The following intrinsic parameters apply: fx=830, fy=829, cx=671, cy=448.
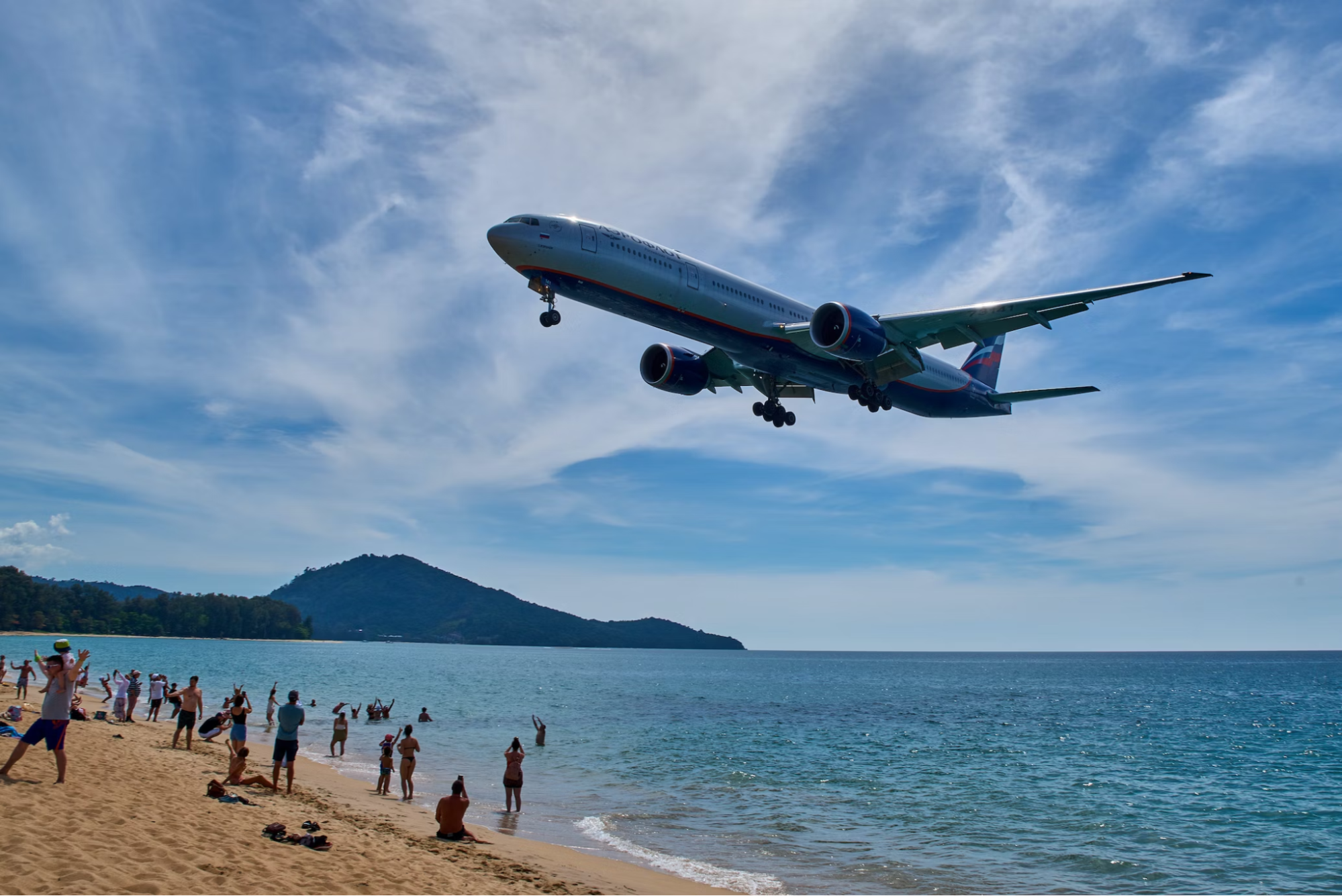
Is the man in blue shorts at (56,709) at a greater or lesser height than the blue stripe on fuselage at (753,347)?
lesser

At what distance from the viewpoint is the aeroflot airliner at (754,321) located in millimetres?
26531

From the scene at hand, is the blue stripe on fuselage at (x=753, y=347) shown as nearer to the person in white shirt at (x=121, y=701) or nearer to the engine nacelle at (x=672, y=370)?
the engine nacelle at (x=672, y=370)

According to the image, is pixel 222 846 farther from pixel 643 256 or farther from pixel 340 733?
pixel 340 733

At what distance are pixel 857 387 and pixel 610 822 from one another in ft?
63.7

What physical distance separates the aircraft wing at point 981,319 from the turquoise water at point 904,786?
1680 cm

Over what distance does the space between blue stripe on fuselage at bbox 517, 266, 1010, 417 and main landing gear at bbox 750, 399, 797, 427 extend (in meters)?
2.30

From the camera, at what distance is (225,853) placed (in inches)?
491

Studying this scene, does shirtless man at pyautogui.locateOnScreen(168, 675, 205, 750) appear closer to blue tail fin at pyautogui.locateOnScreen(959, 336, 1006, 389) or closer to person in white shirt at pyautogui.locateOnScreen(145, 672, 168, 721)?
person in white shirt at pyautogui.locateOnScreen(145, 672, 168, 721)

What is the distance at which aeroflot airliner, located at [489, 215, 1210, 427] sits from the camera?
2653cm

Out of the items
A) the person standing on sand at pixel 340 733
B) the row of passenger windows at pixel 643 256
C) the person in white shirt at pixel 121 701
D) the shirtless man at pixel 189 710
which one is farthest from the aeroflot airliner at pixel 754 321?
the person in white shirt at pixel 121 701

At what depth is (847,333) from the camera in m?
28.3

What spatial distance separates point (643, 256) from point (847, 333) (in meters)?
7.42

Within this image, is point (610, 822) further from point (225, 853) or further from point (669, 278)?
point (669, 278)

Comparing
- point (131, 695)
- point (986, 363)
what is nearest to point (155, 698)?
point (131, 695)
